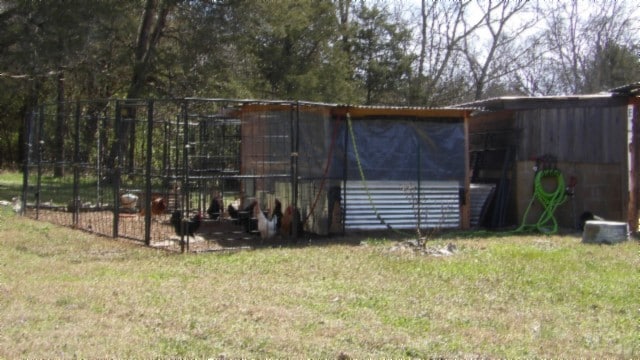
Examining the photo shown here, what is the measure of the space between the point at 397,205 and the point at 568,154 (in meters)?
3.64

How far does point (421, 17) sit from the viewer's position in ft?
116

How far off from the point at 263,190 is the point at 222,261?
150 inches

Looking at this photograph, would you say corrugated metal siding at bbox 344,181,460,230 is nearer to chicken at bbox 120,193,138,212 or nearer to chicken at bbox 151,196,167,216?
chicken at bbox 151,196,167,216

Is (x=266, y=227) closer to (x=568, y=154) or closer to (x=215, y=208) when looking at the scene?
(x=215, y=208)

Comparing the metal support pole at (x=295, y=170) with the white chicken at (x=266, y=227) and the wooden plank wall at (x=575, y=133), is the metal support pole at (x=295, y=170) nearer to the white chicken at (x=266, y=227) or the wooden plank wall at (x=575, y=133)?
the white chicken at (x=266, y=227)

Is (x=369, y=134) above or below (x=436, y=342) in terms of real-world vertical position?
above

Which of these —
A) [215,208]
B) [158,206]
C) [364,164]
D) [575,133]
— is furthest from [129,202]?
[575,133]

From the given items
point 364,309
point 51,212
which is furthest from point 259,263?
point 51,212

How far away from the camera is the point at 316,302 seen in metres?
6.77

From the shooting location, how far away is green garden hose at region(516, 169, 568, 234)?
1293cm

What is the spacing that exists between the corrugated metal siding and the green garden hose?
141cm

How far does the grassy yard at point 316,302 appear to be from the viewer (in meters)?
5.34

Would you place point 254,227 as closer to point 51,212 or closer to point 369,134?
point 369,134

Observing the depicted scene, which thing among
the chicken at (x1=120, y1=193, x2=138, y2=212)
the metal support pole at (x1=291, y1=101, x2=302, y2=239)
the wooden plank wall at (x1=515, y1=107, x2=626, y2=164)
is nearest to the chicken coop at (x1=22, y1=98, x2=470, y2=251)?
the metal support pole at (x1=291, y1=101, x2=302, y2=239)
